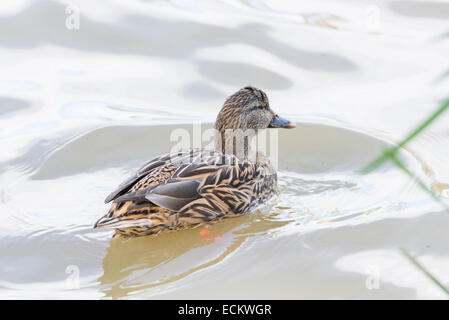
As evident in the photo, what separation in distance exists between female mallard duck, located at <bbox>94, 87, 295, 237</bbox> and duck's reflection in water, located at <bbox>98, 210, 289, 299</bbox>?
0.11 meters

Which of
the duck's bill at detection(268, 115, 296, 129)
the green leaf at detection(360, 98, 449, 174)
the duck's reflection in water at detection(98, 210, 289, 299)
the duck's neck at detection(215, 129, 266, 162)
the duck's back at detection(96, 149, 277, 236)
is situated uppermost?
the duck's bill at detection(268, 115, 296, 129)

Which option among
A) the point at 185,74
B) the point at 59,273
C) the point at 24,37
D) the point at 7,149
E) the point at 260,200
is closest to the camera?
the point at 59,273

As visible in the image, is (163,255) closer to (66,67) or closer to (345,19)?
(66,67)

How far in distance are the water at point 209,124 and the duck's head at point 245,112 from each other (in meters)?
0.64

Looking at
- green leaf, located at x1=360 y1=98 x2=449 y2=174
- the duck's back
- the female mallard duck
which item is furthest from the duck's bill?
green leaf, located at x1=360 y1=98 x2=449 y2=174

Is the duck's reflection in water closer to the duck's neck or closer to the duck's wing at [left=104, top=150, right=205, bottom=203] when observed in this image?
the duck's wing at [left=104, top=150, right=205, bottom=203]

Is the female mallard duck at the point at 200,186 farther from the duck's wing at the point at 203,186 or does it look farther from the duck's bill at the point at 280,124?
the duck's bill at the point at 280,124

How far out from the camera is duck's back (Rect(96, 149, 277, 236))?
18.5 feet

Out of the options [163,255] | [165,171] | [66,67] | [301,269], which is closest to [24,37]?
[66,67]

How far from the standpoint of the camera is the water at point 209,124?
5359 millimetres

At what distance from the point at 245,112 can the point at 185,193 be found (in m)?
1.63

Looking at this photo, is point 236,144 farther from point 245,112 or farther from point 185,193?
point 185,193

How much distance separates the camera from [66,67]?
30.8 feet

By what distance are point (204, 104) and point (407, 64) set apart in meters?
3.17
